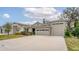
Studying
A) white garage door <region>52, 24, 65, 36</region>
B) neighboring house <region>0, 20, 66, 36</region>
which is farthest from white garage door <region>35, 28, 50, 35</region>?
white garage door <region>52, 24, 65, 36</region>

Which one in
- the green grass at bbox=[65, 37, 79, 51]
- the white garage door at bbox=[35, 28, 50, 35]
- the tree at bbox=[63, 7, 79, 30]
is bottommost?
the green grass at bbox=[65, 37, 79, 51]

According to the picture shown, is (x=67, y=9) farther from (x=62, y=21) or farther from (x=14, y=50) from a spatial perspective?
(x=14, y=50)

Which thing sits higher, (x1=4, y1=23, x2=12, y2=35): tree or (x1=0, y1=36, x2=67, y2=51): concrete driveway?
(x1=4, y1=23, x2=12, y2=35): tree

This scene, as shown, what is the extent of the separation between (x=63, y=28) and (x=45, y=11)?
1.73 ft

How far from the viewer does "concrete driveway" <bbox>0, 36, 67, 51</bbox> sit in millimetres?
3816

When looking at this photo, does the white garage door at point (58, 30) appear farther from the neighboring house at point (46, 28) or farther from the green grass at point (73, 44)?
the green grass at point (73, 44)

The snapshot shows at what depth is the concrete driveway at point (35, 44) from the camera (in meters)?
3.82

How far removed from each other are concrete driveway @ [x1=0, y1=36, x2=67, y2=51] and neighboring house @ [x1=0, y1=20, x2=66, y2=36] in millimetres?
108

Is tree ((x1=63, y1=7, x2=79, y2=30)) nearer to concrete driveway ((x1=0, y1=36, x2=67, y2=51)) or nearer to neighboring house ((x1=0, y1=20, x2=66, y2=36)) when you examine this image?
neighboring house ((x1=0, y1=20, x2=66, y2=36))

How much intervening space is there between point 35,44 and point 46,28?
1.37ft

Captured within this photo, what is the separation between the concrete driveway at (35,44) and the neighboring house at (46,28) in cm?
11

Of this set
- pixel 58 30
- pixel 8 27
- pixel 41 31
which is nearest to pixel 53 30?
pixel 58 30

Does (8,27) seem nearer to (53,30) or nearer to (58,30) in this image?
(53,30)
